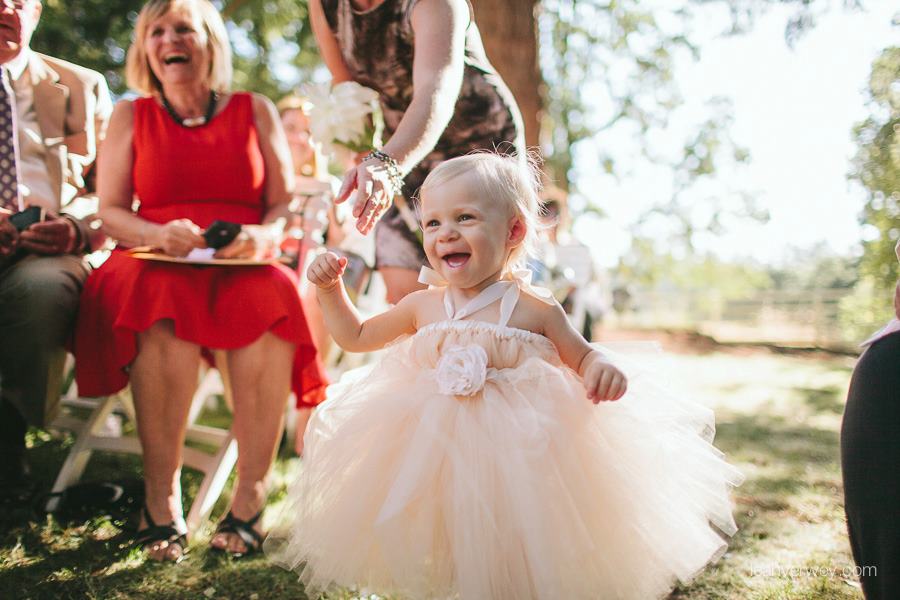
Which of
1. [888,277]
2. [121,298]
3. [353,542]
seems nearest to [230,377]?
[121,298]

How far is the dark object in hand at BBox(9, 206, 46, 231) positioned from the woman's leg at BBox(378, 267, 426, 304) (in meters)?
1.24

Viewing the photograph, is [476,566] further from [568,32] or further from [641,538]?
[568,32]

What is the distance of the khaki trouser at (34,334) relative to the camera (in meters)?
2.43

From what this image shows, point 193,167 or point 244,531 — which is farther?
point 193,167

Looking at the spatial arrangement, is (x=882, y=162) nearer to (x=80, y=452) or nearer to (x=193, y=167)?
(x=193, y=167)

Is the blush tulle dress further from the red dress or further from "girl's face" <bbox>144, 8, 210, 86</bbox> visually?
"girl's face" <bbox>144, 8, 210, 86</bbox>

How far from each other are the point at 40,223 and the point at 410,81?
1425mm

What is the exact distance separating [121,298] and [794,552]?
2.42 metres

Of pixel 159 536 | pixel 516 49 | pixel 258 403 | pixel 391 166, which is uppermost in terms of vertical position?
pixel 516 49

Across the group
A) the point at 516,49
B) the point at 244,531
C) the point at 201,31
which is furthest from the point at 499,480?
the point at 516,49

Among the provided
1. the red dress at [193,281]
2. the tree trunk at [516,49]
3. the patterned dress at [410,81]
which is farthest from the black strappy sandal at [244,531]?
the tree trunk at [516,49]

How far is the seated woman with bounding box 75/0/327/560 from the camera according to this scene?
8.01 ft

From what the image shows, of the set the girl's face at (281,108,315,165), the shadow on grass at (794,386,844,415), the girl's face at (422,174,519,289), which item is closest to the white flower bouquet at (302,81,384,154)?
the girl's face at (422,174,519,289)

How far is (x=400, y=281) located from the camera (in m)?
2.51
